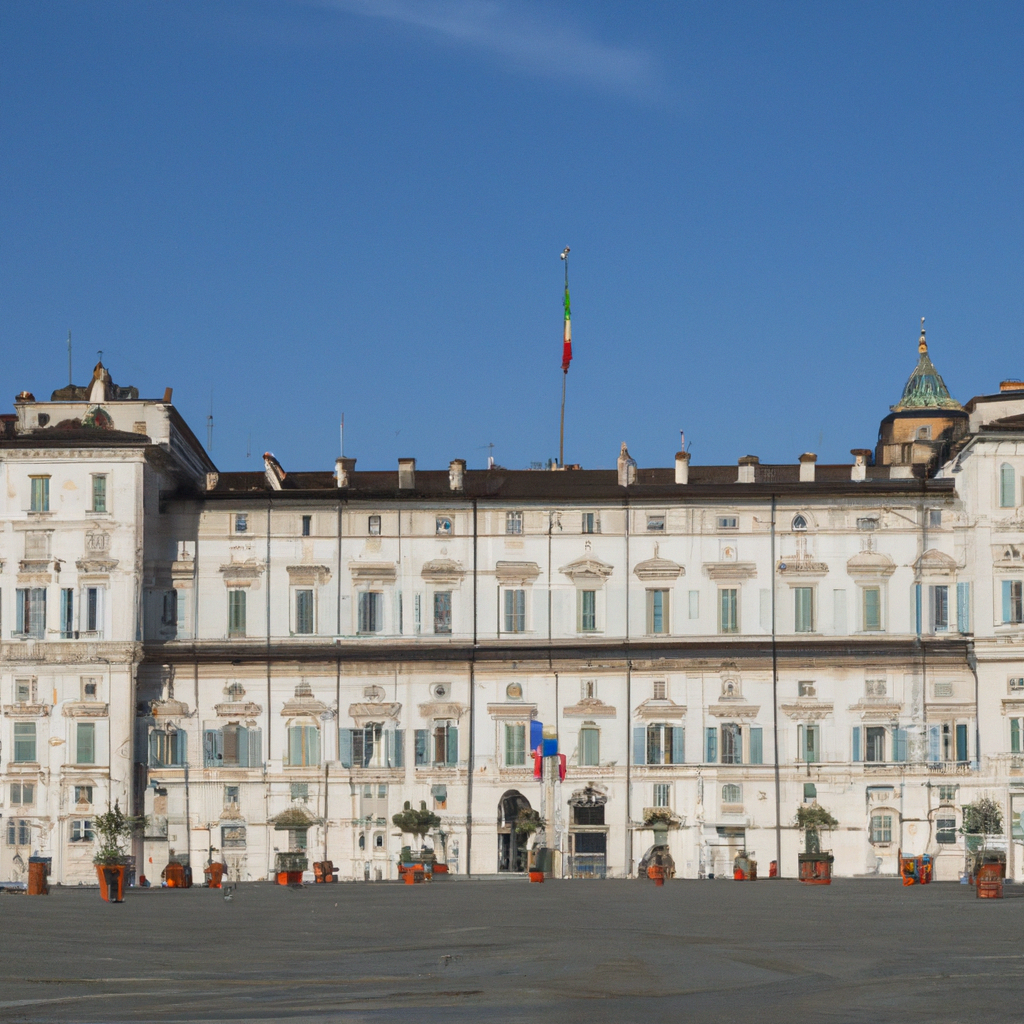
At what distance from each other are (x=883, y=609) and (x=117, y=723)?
33.3 meters

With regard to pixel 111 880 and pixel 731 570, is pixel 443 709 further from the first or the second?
pixel 111 880

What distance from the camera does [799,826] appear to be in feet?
257

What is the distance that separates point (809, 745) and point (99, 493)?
107ft

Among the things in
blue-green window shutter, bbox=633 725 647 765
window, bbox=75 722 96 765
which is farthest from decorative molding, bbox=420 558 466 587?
window, bbox=75 722 96 765

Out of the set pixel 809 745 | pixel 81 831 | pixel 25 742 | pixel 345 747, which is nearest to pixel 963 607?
pixel 809 745

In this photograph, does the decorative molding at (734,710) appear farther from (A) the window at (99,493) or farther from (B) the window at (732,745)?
(A) the window at (99,493)

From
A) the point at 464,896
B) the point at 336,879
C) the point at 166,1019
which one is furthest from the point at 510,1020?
the point at 336,879

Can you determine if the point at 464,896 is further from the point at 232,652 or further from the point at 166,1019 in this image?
the point at 166,1019

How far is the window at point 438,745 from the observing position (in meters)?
79.9

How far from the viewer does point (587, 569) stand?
3179 inches

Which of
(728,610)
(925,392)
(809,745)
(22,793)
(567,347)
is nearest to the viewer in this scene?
(22,793)

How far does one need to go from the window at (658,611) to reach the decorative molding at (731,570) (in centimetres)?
214

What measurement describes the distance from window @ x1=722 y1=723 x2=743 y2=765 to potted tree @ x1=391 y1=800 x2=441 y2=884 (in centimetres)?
1271

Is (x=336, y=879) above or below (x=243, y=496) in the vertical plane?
below
